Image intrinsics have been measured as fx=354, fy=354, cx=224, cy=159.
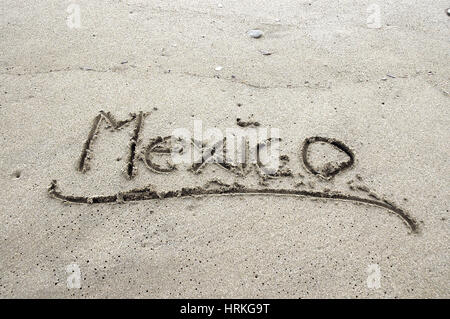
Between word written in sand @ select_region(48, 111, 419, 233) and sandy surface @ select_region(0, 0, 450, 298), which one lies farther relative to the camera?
word written in sand @ select_region(48, 111, 419, 233)

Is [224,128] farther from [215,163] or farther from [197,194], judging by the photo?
[197,194]

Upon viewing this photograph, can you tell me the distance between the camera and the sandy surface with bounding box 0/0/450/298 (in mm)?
2168

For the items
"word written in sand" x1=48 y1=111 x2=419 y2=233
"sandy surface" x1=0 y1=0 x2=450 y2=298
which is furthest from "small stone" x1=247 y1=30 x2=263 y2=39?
"word written in sand" x1=48 y1=111 x2=419 y2=233

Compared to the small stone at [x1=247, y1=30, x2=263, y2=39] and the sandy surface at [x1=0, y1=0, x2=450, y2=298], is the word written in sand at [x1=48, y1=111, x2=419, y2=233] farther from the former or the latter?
the small stone at [x1=247, y1=30, x2=263, y2=39]

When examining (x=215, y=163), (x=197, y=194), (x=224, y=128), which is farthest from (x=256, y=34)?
(x=197, y=194)

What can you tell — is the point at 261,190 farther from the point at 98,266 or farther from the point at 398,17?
the point at 398,17

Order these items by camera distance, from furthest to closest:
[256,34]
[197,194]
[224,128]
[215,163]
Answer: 1. [256,34]
2. [224,128]
3. [215,163]
4. [197,194]

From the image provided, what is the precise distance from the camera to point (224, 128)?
9.51 ft

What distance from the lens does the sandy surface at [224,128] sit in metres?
2.17

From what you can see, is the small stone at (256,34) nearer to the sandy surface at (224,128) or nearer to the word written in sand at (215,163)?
the sandy surface at (224,128)

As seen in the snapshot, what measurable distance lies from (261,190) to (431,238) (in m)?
1.14

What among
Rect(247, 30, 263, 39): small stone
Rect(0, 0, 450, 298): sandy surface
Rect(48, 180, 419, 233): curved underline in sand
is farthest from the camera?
Rect(247, 30, 263, 39): small stone

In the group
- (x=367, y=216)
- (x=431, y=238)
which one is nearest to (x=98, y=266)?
(x=367, y=216)
